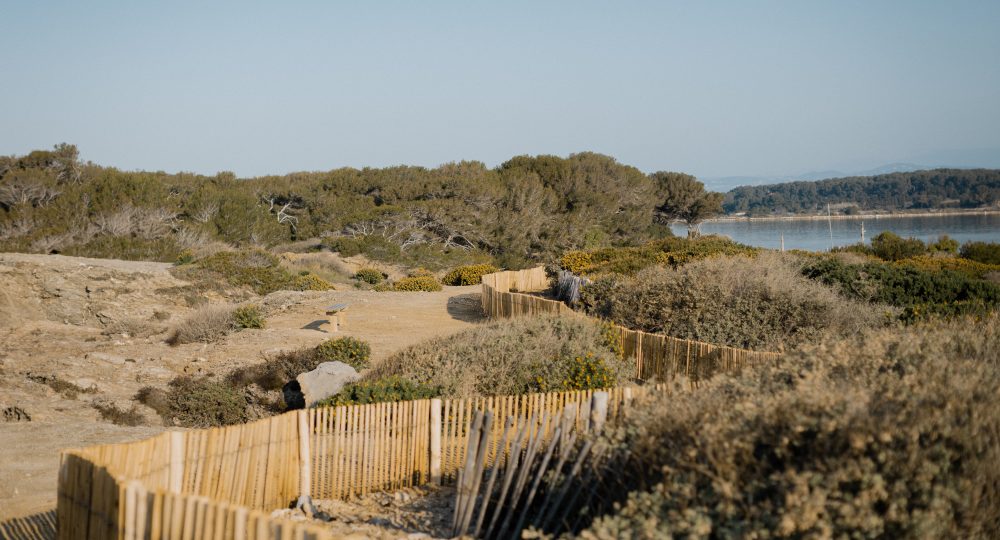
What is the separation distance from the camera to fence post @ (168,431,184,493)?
545 centimetres

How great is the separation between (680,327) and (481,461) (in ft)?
30.8

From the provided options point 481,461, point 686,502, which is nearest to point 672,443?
point 686,502

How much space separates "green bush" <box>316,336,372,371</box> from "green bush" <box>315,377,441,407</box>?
4.09 metres

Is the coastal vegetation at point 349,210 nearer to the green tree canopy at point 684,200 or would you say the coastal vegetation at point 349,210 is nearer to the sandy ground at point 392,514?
the green tree canopy at point 684,200

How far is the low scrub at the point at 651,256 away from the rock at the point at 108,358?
12.4 metres

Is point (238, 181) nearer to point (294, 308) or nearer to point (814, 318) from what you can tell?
point (294, 308)

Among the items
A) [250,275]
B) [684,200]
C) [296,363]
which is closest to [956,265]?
[296,363]

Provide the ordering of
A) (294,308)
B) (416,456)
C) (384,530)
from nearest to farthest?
(384,530), (416,456), (294,308)

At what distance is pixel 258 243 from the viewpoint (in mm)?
40219

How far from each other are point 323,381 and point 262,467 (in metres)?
5.76

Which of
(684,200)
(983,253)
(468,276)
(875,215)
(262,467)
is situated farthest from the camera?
(875,215)

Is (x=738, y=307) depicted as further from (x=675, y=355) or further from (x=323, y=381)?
(x=323, y=381)

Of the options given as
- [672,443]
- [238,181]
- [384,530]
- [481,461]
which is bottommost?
[384,530]

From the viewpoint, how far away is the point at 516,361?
11469mm
